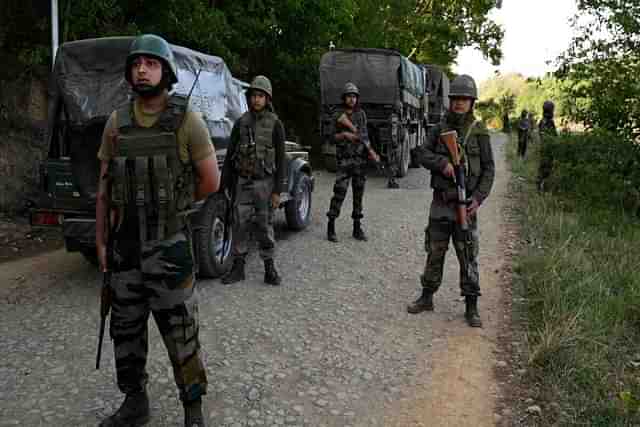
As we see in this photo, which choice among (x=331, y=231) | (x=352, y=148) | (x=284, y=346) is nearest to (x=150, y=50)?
(x=284, y=346)

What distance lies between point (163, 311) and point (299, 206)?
4.88 m

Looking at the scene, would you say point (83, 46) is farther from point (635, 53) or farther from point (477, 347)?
point (635, 53)

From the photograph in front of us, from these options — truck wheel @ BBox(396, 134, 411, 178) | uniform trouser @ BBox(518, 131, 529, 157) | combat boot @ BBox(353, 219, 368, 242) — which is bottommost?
combat boot @ BBox(353, 219, 368, 242)

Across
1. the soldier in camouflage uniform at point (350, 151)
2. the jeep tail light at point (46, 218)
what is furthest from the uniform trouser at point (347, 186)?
the jeep tail light at point (46, 218)

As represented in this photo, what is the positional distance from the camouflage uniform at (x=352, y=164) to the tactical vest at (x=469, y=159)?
2501mm

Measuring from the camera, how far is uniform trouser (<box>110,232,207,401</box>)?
8.87 ft

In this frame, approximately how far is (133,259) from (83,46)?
315cm

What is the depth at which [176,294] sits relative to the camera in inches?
108

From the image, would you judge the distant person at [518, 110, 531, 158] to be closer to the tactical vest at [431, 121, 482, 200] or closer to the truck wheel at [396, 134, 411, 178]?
the truck wheel at [396, 134, 411, 178]

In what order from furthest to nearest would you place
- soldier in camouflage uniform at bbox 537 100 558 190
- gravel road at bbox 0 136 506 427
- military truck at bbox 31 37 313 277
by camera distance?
1. soldier in camouflage uniform at bbox 537 100 558 190
2. military truck at bbox 31 37 313 277
3. gravel road at bbox 0 136 506 427

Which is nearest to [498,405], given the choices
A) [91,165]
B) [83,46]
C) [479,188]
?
[479,188]

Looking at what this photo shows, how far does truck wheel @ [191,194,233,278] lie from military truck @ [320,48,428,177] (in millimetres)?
7159

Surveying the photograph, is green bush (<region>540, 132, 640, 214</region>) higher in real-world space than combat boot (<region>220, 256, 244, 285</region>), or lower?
higher

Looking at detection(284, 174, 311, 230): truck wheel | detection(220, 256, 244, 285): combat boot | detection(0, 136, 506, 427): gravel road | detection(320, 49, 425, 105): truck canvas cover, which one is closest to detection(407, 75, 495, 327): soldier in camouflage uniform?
detection(0, 136, 506, 427): gravel road
